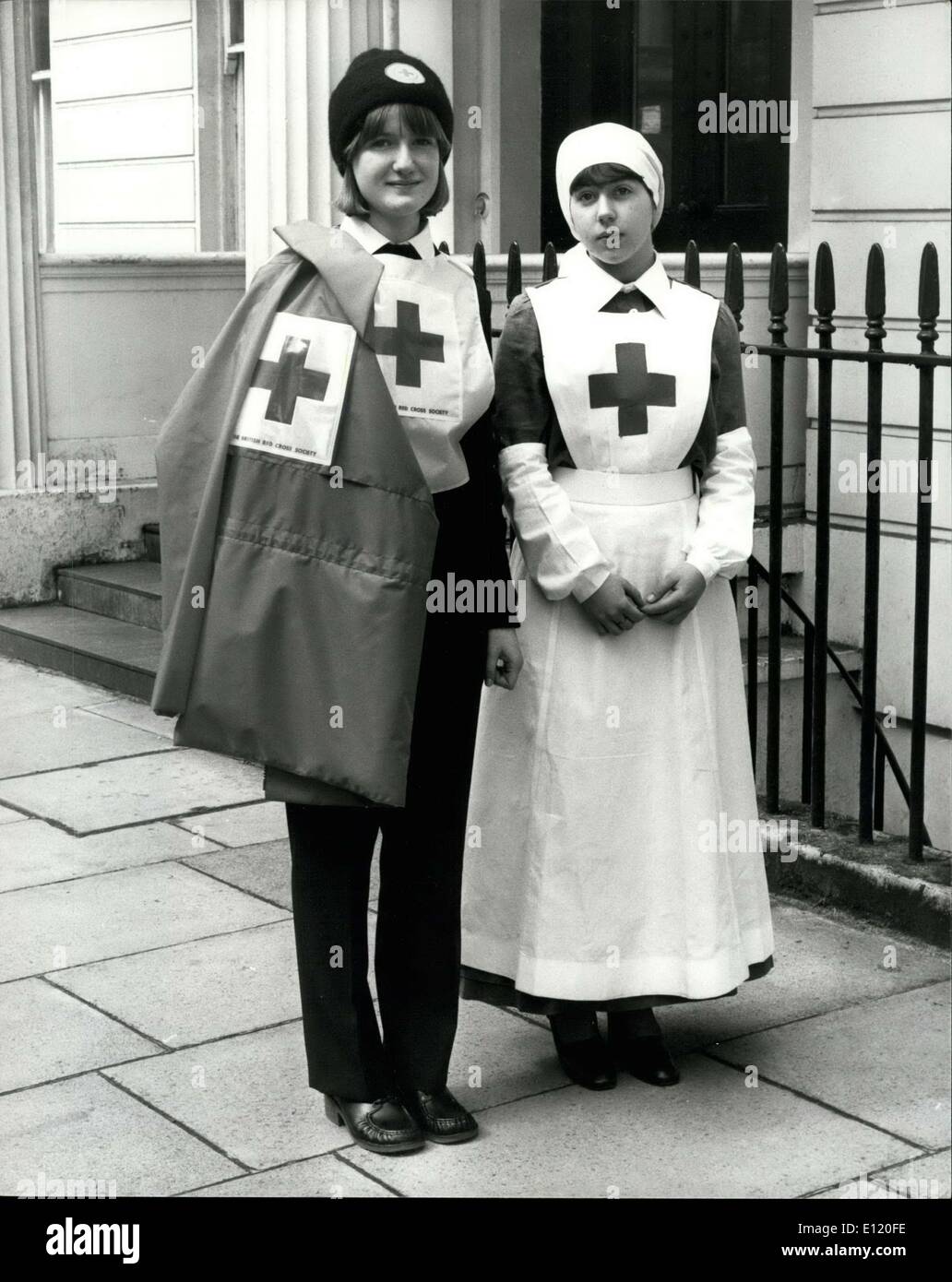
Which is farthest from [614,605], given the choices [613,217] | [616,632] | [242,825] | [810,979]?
[242,825]

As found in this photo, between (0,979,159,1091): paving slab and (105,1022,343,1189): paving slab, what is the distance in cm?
10

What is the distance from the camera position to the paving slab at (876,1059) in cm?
374

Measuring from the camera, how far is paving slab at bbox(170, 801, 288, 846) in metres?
5.71

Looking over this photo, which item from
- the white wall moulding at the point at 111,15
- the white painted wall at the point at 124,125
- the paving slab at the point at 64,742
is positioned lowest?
the paving slab at the point at 64,742

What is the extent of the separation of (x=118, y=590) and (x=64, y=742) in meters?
1.72

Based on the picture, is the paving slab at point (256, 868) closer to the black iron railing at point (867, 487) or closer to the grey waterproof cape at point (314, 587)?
the black iron railing at point (867, 487)

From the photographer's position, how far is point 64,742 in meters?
6.87

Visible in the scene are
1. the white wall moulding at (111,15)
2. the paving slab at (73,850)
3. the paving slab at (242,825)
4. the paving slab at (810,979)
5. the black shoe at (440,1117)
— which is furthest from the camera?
the white wall moulding at (111,15)

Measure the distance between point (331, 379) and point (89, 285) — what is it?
6.44 meters

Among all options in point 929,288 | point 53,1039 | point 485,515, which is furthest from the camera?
point 929,288

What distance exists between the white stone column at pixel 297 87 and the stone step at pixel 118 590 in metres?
2.08

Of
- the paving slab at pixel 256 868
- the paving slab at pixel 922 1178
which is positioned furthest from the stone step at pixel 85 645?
the paving slab at pixel 922 1178

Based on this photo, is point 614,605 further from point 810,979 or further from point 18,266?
point 18,266
